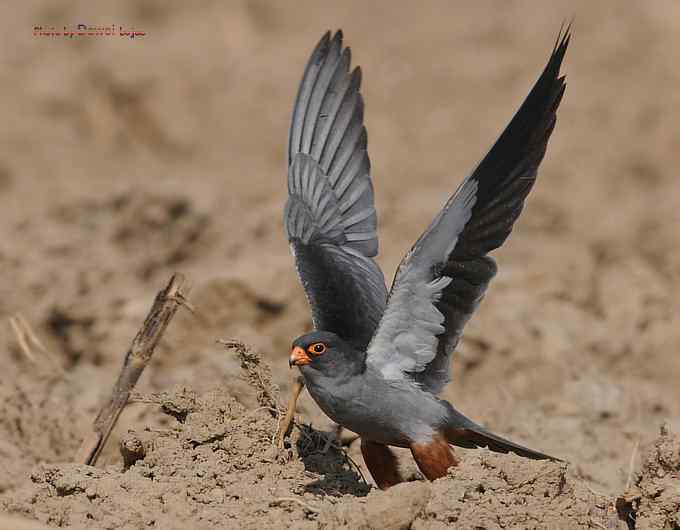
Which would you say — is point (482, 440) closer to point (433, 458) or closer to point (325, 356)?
point (433, 458)

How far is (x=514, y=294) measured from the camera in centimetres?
1015

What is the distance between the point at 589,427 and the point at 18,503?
4071 millimetres

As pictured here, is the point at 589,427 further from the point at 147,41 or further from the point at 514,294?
the point at 147,41

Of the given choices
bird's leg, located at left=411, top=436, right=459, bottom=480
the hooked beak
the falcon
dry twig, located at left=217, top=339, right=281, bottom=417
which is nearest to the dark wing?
the falcon

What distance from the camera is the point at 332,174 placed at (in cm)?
749

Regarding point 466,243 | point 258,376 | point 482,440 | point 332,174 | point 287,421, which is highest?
point 332,174

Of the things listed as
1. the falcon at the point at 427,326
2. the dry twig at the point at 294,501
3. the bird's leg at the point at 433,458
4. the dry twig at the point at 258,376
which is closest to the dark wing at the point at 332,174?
the falcon at the point at 427,326

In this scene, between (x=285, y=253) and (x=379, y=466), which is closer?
(x=379, y=466)

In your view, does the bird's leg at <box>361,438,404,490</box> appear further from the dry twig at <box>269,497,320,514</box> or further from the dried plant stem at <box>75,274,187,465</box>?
the dried plant stem at <box>75,274,187,465</box>

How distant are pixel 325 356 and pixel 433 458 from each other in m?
0.77

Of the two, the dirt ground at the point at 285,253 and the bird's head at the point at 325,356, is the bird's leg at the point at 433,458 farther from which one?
the bird's head at the point at 325,356

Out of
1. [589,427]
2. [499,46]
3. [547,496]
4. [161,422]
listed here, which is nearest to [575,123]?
[499,46]

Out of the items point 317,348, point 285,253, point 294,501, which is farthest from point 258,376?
point 285,253

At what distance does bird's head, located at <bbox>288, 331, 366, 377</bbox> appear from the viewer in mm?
6043
